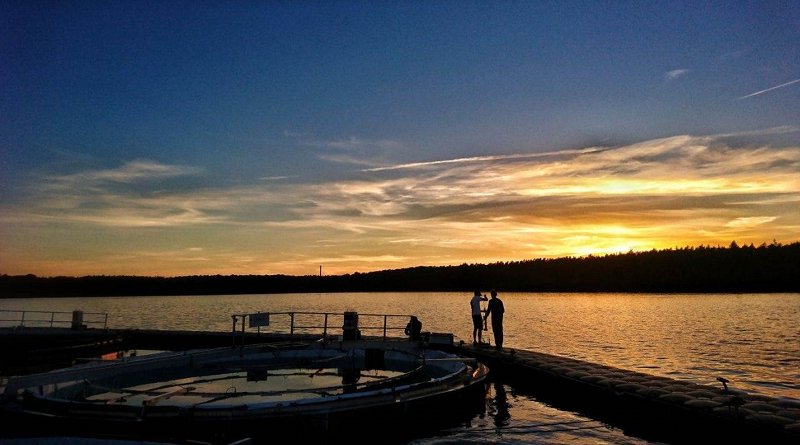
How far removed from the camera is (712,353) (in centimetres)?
3472

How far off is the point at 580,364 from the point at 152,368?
16375mm

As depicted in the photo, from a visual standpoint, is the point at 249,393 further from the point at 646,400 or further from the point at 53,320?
the point at 53,320

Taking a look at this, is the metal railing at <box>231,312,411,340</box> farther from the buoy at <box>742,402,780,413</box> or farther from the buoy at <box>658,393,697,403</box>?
the buoy at <box>742,402,780,413</box>

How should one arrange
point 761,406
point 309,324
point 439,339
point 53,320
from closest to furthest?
point 761,406
point 439,339
point 53,320
point 309,324

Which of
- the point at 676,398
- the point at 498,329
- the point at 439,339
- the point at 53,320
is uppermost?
the point at 498,329

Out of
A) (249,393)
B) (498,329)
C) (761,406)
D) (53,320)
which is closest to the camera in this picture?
(249,393)

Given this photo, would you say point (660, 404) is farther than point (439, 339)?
No

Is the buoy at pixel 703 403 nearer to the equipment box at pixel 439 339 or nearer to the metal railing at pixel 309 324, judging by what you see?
the metal railing at pixel 309 324


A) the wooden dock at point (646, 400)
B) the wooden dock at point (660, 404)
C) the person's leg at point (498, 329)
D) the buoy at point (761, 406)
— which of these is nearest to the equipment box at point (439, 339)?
the wooden dock at point (646, 400)

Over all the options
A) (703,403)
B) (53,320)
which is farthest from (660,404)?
(53,320)

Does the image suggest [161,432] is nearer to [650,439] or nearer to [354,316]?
[650,439]

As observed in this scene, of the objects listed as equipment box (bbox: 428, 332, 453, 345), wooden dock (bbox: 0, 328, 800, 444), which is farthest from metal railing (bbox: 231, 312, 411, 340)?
wooden dock (bbox: 0, 328, 800, 444)

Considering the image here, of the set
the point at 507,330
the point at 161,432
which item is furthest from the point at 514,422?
the point at 507,330

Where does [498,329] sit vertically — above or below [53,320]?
above
